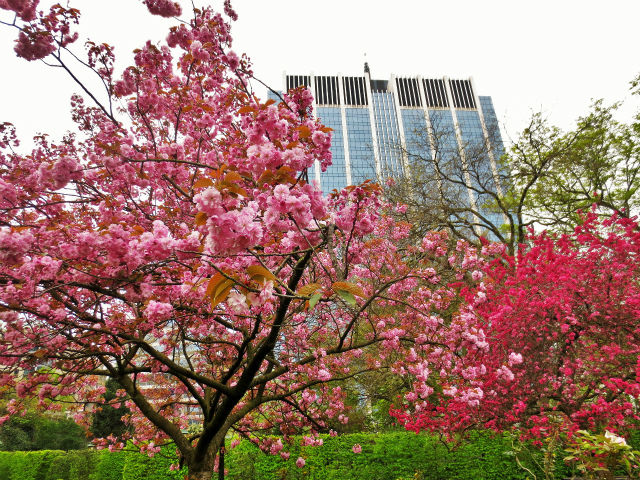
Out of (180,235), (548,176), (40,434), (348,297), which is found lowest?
(40,434)

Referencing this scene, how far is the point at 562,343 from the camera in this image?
5.06m

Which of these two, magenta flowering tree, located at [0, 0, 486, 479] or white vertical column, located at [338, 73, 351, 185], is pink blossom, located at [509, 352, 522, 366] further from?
white vertical column, located at [338, 73, 351, 185]

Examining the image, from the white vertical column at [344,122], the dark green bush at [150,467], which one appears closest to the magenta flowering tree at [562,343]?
the dark green bush at [150,467]

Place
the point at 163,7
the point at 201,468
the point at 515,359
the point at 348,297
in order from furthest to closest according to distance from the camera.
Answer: the point at 515,359
the point at 201,468
the point at 163,7
the point at 348,297

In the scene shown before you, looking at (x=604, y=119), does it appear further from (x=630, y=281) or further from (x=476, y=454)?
(x=476, y=454)

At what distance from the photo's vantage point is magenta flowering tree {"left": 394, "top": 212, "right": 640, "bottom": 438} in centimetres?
470

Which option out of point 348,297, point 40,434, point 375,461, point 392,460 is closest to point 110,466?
point 375,461

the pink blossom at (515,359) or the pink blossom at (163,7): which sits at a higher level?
the pink blossom at (163,7)

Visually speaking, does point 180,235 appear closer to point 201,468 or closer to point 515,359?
point 201,468

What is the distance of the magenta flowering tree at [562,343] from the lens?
470cm

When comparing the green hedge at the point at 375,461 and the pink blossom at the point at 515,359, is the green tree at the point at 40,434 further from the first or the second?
the pink blossom at the point at 515,359

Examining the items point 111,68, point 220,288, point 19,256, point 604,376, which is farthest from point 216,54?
point 604,376

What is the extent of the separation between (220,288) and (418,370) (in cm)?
339

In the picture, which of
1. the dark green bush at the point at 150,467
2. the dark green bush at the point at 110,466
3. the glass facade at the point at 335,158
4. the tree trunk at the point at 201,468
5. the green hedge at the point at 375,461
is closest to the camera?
the tree trunk at the point at 201,468
